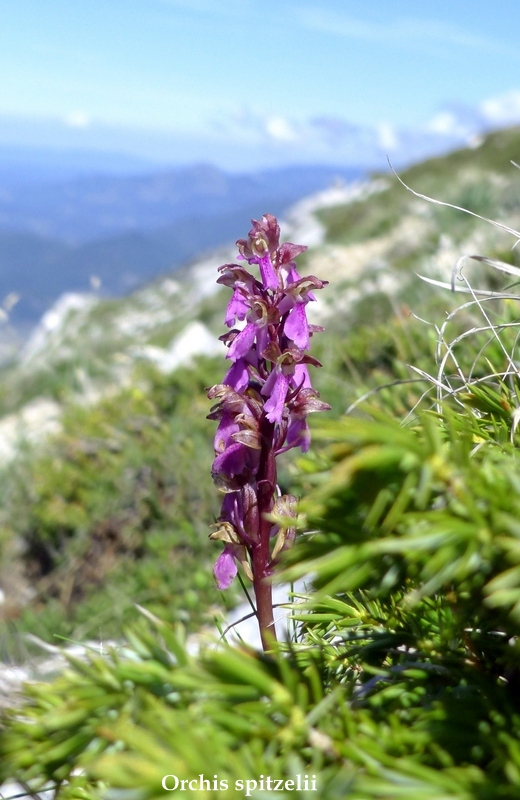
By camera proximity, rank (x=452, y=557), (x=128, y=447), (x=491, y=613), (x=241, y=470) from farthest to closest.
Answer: (x=128, y=447)
(x=241, y=470)
(x=491, y=613)
(x=452, y=557)

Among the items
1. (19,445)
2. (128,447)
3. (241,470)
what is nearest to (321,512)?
(241,470)

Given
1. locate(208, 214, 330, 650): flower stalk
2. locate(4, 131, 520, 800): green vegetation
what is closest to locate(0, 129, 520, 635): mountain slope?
locate(208, 214, 330, 650): flower stalk

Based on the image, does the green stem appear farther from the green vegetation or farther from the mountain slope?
the mountain slope

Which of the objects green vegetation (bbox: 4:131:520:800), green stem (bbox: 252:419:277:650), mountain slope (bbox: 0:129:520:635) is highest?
mountain slope (bbox: 0:129:520:635)

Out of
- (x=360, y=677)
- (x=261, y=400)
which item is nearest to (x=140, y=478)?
(x=261, y=400)

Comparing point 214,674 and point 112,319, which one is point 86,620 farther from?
point 112,319

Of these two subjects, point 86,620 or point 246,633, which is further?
point 86,620

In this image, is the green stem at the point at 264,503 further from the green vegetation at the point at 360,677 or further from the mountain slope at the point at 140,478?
the mountain slope at the point at 140,478

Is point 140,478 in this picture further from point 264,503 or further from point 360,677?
point 360,677

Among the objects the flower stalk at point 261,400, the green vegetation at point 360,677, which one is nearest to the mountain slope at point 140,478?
the flower stalk at point 261,400
